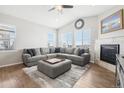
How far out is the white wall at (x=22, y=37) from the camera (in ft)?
11.9

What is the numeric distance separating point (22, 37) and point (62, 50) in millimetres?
2452

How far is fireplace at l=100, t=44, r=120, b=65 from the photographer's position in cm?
298

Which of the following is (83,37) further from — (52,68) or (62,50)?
(52,68)

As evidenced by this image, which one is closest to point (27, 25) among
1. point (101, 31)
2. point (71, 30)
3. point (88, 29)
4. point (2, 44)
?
point (2, 44)

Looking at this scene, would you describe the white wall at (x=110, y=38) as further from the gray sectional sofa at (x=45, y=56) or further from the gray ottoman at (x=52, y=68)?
the gray ottoman at (x=52, y=68)

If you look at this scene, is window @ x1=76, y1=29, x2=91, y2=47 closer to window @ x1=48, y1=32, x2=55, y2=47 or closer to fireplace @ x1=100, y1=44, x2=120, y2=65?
fireplace @ x1=100, y1=44, x2=120, y2=65

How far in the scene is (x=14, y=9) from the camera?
3297mm

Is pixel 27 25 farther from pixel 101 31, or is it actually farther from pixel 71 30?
pixel 101 31

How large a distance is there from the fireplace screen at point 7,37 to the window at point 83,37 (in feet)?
12.0

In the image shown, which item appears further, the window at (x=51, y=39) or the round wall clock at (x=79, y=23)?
the window at (x=51, y=39)

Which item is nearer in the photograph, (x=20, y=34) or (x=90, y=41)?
(x=20, y=34)

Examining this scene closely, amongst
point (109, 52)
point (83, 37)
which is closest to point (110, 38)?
point (109, 52)

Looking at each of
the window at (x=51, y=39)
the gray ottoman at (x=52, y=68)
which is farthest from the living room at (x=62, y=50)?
the window at (x=51, y=39)

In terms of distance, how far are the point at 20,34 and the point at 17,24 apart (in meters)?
0.50
